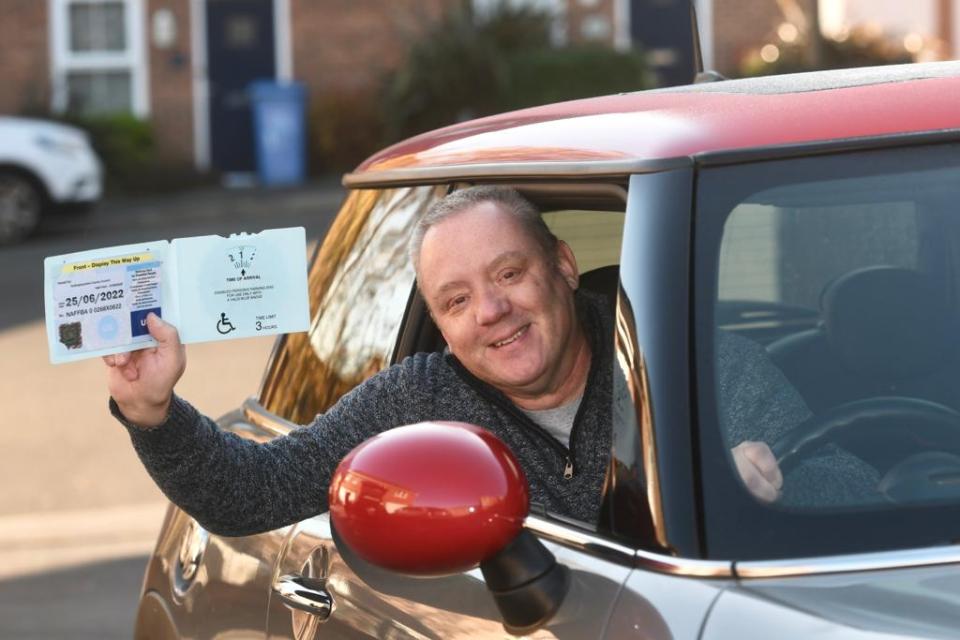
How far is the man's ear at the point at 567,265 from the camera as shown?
3128 mm

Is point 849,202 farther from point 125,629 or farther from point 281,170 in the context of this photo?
point 281,170

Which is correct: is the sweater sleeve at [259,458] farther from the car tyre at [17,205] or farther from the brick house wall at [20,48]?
the brick house wall at [20,48]

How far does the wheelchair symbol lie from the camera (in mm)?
2775

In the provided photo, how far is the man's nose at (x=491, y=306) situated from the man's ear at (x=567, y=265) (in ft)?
0.59

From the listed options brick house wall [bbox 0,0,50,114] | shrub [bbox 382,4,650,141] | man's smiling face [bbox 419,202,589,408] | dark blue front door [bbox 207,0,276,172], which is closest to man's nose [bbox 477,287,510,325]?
man's smiling face [bbox 419,202,589,408]

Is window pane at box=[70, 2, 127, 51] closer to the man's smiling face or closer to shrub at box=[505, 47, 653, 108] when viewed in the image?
shrub at box=[505, 47, 653, 108]

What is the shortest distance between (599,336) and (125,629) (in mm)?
3831

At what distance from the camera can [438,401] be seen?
9.91 feet

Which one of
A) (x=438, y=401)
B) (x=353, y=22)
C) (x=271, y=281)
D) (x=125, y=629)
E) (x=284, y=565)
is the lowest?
(x=125, y=629)

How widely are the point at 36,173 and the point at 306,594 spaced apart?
16.6 m

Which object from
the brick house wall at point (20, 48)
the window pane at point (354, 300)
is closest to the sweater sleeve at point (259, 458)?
the window pane at point (354, 300)

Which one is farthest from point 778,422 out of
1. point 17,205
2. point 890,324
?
point 17,205

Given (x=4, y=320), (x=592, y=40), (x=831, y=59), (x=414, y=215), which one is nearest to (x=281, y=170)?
(x=592, y=40)

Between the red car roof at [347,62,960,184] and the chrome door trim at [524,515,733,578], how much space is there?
1.56 ft
